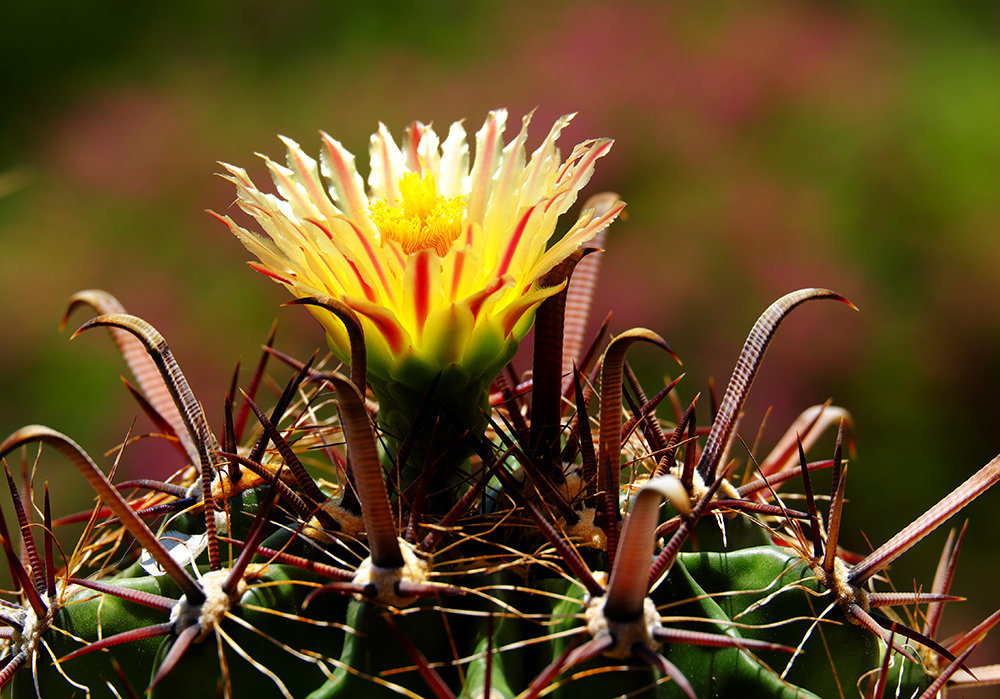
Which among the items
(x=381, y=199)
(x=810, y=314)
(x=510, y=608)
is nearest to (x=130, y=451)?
(x=810, y=314)

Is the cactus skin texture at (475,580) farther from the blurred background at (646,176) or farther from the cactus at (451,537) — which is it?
the blurred background at (646,176)

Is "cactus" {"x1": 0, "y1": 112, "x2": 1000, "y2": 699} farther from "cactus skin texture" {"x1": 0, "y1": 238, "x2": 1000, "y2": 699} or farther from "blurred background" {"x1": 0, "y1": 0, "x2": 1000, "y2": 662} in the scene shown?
"blurred background" {"x1": 0, "y1": 0, "x2": 1000, "y2": 662}

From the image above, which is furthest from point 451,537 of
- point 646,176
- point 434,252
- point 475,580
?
point 646,176

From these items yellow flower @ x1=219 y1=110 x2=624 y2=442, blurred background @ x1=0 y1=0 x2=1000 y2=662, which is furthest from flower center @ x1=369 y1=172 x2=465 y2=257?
blurred background @ x1=0 y1=0 x2=1000 y2=662

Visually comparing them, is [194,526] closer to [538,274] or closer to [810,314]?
[538,274]

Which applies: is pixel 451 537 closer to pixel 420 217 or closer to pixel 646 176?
pixel 420 217

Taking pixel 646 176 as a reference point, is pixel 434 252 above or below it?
above
